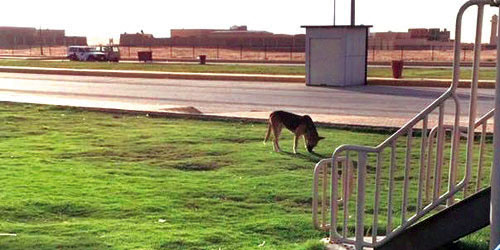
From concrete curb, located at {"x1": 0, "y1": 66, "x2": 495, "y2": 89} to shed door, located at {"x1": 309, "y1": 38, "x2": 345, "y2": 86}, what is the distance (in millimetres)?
1892

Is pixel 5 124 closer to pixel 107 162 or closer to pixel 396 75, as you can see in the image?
pixel 107 162

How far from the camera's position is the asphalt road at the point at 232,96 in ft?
60.7

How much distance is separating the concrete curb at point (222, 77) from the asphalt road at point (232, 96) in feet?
3.87

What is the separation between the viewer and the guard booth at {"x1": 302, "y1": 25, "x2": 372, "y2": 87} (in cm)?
2594

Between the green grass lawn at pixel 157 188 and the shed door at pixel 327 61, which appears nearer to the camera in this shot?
the green grass lawn at pixel 157 188

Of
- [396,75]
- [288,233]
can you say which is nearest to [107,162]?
[288,233]

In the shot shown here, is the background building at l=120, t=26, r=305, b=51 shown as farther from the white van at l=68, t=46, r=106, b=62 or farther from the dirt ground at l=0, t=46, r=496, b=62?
the white van at l=68, t=46, r=106, b=62

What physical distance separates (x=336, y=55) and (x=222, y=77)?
7010 millimetres

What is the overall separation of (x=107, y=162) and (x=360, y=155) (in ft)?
18.1

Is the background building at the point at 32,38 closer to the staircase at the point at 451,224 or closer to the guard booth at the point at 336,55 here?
the guard booth at the point at 336,55

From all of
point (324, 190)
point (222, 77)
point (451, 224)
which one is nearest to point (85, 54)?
point (222, 77)

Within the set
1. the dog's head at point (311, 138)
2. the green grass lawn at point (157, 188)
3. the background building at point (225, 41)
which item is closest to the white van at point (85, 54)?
the background building at point (225, 41)

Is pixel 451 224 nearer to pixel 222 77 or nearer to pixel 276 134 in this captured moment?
pixel 276 134

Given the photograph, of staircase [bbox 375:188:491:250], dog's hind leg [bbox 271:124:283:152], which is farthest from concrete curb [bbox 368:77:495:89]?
staircase [bbox 375:188:491:250]
